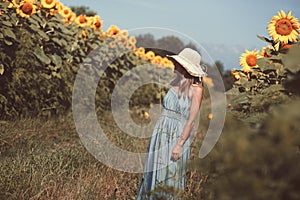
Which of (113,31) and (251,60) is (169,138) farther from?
(113,31)

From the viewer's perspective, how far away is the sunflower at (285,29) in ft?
10.3

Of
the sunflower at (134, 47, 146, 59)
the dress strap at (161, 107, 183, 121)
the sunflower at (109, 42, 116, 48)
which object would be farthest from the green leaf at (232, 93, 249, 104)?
the sunflower at (134, 47, 146, 59)

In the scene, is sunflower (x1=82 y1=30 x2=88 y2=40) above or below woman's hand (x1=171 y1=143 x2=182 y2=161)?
above

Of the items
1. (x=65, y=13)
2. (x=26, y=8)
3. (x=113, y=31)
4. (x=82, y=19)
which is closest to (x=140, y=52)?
(x=113, y=31)

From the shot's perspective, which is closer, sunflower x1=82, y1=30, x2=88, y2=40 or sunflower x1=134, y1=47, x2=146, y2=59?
sunflower x1=82, y1=30, x2=88, y2=40

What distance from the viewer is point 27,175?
3299mm

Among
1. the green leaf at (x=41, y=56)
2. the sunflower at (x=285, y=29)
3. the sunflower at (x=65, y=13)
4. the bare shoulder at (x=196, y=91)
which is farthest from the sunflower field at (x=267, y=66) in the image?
the sunflower at (x=65, y=13)

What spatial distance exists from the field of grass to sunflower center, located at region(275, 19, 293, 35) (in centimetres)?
135

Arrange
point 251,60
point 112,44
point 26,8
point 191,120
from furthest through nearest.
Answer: point 112,44, point 26,8, point 251,60, point 191,120

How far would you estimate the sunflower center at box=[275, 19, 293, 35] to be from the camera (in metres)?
3.14

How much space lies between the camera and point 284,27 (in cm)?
316

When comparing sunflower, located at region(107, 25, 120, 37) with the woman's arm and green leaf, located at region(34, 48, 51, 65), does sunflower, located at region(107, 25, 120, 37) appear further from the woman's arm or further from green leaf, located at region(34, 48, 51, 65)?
the woman's arm

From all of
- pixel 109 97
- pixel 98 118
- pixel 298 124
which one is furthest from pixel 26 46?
pixel 298 124

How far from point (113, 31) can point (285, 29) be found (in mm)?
5919
